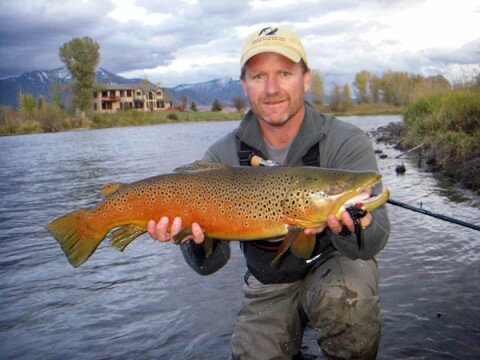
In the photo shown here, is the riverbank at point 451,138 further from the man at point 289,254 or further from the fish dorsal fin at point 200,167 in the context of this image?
the fish dorsal fin at point 200,167

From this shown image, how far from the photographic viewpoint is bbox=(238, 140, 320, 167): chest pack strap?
10.6 feet

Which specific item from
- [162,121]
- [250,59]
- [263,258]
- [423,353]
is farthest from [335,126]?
[162,121]

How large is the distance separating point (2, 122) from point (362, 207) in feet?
163

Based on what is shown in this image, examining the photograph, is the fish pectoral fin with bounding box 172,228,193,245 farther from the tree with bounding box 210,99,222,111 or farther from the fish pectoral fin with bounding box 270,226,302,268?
A: the tree with bounding box 210,99,222,111

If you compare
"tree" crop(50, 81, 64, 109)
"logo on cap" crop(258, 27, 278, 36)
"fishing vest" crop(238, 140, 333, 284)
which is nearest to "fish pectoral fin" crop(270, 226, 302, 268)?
"fishing vest" crop(238, 140, 333, 284)

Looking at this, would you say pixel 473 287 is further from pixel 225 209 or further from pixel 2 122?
pixel 2 122

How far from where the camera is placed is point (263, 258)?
10.8ft

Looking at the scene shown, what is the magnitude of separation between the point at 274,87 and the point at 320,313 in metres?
1.48

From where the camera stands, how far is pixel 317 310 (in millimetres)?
3000

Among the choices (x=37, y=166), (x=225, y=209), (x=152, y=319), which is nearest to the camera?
(x=225, y=209)

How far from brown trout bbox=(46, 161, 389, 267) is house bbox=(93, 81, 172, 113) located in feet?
274

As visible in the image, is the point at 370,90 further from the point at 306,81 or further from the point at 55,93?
the point at 306,81

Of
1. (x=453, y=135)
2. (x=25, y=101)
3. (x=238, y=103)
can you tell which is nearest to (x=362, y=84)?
(x=238, y=103)

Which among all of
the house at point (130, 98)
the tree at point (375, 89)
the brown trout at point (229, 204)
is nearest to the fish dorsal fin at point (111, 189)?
the brown trout at point (229, 204)
